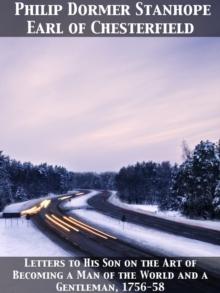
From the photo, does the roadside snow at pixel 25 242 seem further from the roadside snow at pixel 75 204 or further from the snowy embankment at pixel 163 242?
the roadside snow at pixel 75 204

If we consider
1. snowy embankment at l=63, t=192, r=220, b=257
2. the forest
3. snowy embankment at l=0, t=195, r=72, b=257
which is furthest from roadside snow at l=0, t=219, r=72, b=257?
the forest

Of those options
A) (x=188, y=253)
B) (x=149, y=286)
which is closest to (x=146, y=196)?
(x=188, y=253)

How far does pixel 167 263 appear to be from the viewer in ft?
77.9

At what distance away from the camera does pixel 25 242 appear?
33.5 meters

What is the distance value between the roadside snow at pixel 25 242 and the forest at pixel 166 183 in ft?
74.4

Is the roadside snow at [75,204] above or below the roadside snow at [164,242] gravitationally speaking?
below

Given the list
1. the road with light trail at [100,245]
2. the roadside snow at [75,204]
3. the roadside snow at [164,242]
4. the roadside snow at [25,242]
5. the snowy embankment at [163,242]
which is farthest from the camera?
the roadside snow at [75,204]

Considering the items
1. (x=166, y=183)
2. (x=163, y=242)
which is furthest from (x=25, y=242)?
(x=166, y=183)

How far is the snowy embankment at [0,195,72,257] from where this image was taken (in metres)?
28.3

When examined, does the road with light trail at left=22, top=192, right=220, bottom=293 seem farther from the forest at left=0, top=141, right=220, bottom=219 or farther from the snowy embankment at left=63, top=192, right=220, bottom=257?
the forest at left=0, top=141, right=220, bottom=219

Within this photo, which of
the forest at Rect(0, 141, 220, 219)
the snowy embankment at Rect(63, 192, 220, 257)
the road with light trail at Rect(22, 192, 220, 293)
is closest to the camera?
the road with light trail at Rect(22, 192, 220, 293)

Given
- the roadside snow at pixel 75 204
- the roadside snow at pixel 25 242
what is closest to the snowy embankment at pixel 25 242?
the roadside snow at pixel 25 242

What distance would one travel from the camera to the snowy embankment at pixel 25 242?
92.9 feet

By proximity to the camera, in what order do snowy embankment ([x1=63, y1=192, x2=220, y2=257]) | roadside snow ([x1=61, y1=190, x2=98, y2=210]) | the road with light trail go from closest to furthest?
the road with light trail → snowy embankment ([x1=63, y1=192, x2=220, y2=257]) → roadside snow ([x1=61, y1=190, x2=98, y2=210])
